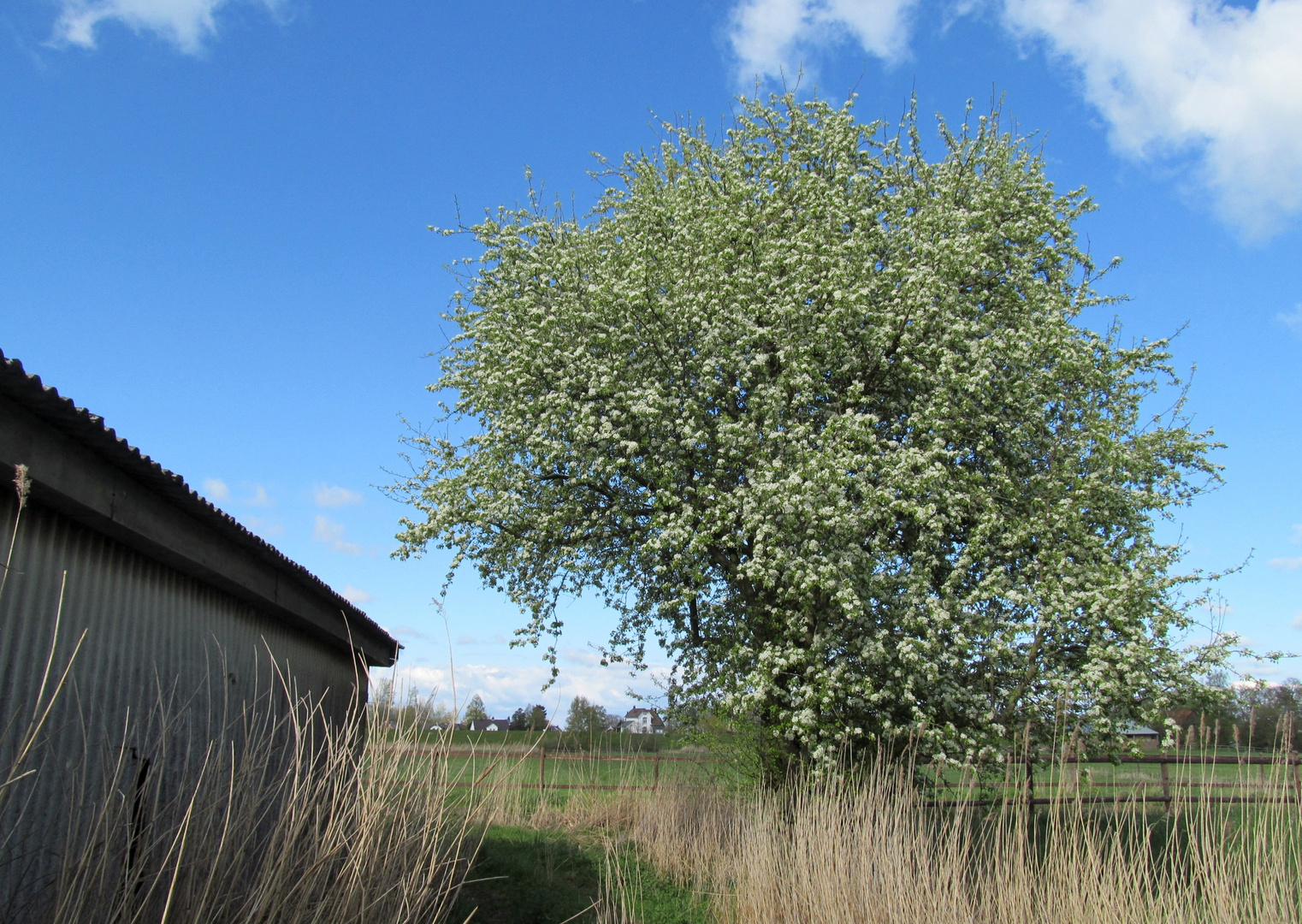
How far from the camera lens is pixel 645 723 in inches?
674

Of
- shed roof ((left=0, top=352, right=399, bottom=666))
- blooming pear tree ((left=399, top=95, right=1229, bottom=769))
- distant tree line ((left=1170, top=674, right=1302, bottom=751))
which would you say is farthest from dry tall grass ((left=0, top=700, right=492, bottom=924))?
blooming pear tree ((left=399, top=95, right=1229, bottom=769))

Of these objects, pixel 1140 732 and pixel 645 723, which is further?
pixel 645 723

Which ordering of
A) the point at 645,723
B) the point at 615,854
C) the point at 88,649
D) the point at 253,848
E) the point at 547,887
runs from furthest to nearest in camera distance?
the point at 645,723
the point at 547,887
the point at 615,854
the point at 88,649
the point at 253,848

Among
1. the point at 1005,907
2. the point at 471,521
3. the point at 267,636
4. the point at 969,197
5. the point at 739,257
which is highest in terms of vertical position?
the point at 969,197

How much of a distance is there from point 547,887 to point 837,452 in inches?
265

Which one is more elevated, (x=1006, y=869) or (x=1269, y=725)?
(x=1269, y=725)

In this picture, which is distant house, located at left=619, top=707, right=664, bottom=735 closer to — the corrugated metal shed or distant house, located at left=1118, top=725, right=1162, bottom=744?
distant house, located at left=1118, top=725, right=1162, bottom=744

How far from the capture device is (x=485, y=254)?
15898mm

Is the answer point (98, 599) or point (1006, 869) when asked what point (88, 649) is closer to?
point (98, 599)

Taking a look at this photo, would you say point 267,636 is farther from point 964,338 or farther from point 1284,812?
point 964,338

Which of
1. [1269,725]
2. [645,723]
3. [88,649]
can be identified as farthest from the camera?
[645,723]

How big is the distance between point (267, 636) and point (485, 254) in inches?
331

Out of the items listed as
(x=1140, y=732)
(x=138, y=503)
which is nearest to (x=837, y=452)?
(x=1140, y=732)

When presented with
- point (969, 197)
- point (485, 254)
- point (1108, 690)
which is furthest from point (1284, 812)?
point (485, 254)
